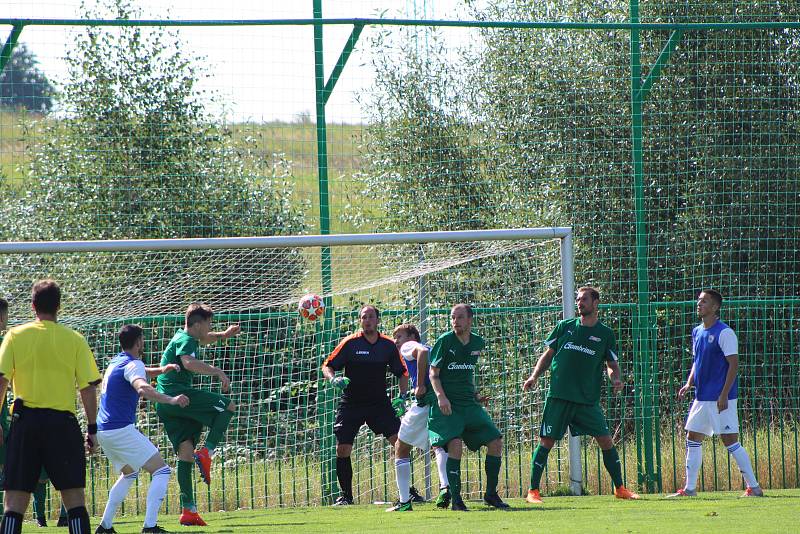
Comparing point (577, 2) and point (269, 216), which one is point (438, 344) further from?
point (577, 2)

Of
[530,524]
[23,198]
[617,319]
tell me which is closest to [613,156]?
[617,319]

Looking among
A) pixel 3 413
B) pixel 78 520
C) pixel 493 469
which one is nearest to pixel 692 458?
pixel 493 469

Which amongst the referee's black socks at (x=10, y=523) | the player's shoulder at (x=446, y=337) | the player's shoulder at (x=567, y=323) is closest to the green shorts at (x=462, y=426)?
the player's shoulder at (x=446, y=337)

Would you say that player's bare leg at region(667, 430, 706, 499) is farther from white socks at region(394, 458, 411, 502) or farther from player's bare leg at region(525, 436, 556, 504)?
white socks at region(394, 458, 411, 502)

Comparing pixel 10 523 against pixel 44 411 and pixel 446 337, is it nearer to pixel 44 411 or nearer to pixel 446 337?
pixel 44 411

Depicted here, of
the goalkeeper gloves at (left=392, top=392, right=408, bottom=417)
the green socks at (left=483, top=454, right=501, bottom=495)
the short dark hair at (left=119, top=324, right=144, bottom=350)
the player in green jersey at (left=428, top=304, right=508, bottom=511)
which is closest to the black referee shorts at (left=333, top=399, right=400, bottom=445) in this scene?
the goalkeeper gloves at (left=392, top=392, right=408, bottom=417)

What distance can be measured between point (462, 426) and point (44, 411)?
146 inches

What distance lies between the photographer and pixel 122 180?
38.1 ft

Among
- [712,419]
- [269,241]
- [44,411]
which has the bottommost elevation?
[712,419]

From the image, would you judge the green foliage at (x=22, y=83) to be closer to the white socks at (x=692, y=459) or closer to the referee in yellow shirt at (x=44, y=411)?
the referee in yellow shirt at (x=44, y=411)

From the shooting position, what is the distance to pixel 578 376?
9.67 m

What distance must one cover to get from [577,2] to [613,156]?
298cm

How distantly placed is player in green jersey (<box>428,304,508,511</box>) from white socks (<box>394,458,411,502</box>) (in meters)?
0.46

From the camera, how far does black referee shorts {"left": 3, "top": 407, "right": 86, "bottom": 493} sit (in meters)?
6.54
